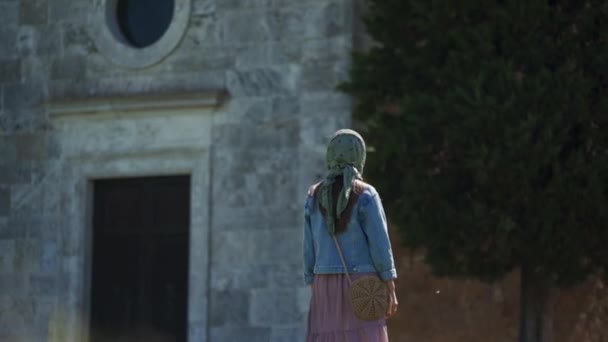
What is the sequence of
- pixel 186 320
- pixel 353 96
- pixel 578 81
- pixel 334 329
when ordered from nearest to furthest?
pixel 334 329 < pixel 578 81 < pixel 353 96 < pixel 186 320

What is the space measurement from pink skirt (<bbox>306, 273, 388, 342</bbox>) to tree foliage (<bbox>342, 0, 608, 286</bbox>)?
390 centimetres

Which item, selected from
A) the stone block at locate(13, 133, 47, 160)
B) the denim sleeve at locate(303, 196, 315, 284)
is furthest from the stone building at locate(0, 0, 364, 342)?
the denim sleeve at locate(303, 196, 315, 284)

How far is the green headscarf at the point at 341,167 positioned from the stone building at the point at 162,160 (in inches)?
204

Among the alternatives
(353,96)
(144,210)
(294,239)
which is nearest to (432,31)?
(353,96)

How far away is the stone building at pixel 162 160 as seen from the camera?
14.8m

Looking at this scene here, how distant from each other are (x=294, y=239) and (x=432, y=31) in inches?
90.9

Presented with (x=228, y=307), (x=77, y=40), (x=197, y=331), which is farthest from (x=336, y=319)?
(x=77, y=40)

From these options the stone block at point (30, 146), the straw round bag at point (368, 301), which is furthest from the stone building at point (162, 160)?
the straw round bag at point (368, 301)

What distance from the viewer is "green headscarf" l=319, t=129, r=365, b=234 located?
9328 mm

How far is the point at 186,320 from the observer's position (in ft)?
50.4

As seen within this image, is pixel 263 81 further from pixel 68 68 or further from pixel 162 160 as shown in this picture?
pixel 68 68

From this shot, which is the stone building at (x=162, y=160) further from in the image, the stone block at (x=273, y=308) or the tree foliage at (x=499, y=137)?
the tree foliage at (x=499, y=137)

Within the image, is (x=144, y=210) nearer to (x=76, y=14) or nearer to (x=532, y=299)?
(x=76, y=14)

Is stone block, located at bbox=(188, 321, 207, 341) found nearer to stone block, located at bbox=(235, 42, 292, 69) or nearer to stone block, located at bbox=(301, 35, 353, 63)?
stone block, located at bbox=(235, 42, 292, 69)
